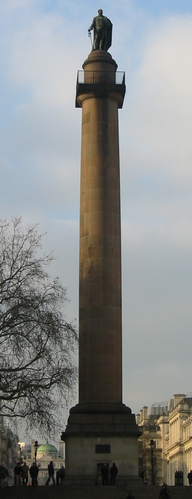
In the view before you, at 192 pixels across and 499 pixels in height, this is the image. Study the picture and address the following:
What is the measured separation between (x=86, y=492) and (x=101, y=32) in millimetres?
26462

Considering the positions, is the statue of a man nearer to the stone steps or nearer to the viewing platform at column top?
the viewing platform at column top

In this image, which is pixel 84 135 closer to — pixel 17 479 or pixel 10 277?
pixel 10 277

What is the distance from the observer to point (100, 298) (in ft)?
137

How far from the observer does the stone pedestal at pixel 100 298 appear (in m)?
39.2

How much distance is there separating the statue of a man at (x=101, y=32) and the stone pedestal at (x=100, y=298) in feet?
4.03

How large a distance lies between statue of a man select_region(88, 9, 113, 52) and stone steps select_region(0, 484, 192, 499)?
25.2 m

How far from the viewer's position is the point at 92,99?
4500 cm

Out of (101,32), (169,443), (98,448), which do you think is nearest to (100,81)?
(101,32)

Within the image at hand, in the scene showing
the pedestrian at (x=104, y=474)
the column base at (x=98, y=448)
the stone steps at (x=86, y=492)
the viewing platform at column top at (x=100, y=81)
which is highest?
the viewing platform at column top at (x=100, y=81)

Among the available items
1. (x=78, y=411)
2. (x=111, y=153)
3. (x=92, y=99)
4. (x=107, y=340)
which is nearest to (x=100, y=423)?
(x=78, y=411)

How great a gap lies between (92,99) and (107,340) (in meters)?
13.5

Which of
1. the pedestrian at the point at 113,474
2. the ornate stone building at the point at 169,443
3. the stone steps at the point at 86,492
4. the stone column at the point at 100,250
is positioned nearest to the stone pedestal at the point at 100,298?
the stone column at the point at 100,250

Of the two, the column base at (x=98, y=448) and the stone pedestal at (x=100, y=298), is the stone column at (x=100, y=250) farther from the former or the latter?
the column base at (x=98, y=448)

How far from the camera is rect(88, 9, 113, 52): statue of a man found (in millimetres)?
47656
